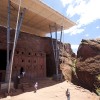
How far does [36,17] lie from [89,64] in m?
12.2

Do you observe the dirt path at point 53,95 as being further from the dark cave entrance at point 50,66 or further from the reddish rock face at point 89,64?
the dark cave entrance at point 50,66

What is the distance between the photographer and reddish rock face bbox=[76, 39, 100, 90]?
31.6m

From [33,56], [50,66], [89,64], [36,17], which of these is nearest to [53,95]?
[33,56]

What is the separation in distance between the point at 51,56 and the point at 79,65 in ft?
18.0

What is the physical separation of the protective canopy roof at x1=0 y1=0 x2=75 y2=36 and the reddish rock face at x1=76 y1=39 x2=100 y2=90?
17.0 ft

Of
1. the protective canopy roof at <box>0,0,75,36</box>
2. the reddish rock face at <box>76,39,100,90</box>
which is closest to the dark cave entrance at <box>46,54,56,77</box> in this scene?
the reddish rock face at <box>76,39,100,90</box>

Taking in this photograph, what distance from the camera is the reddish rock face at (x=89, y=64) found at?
3162 cm

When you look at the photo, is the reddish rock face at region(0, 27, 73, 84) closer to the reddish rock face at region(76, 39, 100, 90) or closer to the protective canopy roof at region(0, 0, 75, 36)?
the reddish rock face at region(76, 39, 100, 90)

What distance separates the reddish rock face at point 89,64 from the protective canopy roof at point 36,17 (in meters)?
5.18

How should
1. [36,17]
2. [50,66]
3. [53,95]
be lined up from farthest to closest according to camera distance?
[50,66] → [36,17] → [53,95]

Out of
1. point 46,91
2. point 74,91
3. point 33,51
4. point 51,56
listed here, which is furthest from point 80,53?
point 46,91

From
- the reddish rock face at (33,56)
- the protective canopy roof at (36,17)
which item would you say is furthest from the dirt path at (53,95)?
the protective canopy roof at (36,17)

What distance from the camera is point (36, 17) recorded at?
31.7 metres

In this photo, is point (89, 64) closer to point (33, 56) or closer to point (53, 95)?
point (33, 56)
